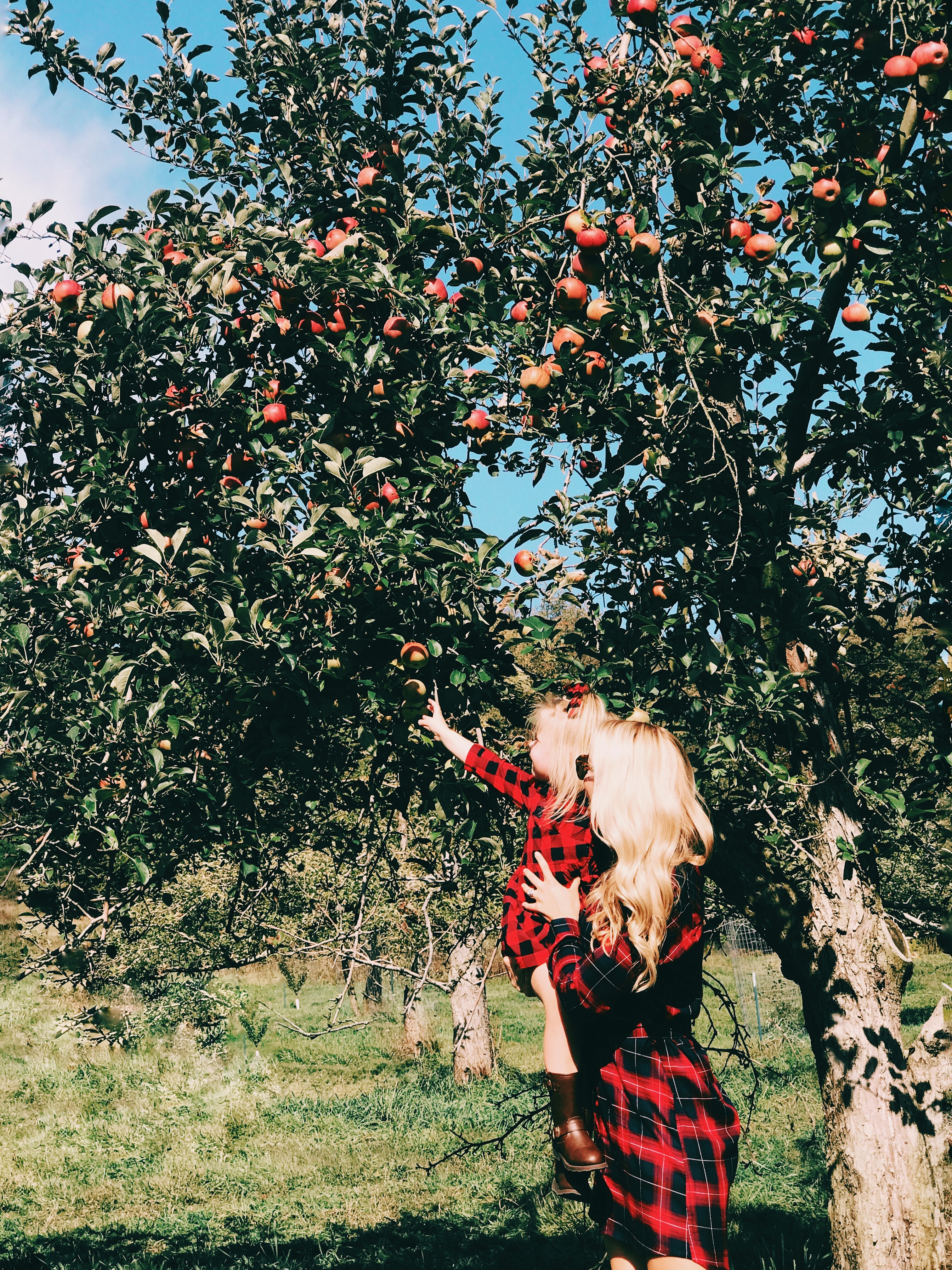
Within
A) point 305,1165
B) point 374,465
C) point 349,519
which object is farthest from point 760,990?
point 349,519

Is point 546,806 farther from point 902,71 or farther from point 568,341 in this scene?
point 902,71

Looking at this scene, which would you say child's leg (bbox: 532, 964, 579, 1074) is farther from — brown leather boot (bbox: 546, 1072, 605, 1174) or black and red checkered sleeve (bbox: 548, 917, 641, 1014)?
black and red checkered sleeve (bbox: 548, 917, 641, 1014)

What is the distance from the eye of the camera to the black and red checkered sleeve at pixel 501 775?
8.79ft

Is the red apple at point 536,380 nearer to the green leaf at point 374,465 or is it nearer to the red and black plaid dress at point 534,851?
the green leaf at point 374,465

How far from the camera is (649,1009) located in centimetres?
201

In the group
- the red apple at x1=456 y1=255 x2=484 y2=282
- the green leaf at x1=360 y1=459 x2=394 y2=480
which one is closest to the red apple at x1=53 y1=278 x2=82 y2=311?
the green leaf at x1=360 y1=459 x2=394 y2=480

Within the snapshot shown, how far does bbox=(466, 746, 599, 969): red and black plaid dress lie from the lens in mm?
2561

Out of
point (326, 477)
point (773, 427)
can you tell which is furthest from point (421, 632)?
point (773, 427)

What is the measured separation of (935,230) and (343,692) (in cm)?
211

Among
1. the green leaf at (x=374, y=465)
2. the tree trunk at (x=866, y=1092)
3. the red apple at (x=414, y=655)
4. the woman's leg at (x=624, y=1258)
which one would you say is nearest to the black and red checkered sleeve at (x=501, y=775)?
the red apple at (x=414, y=655)

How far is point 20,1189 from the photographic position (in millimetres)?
8906

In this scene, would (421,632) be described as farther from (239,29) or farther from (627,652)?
(239,29)

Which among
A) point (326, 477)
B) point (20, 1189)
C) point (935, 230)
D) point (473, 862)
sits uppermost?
point (935, 230)

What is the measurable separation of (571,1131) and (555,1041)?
0.21 meters
